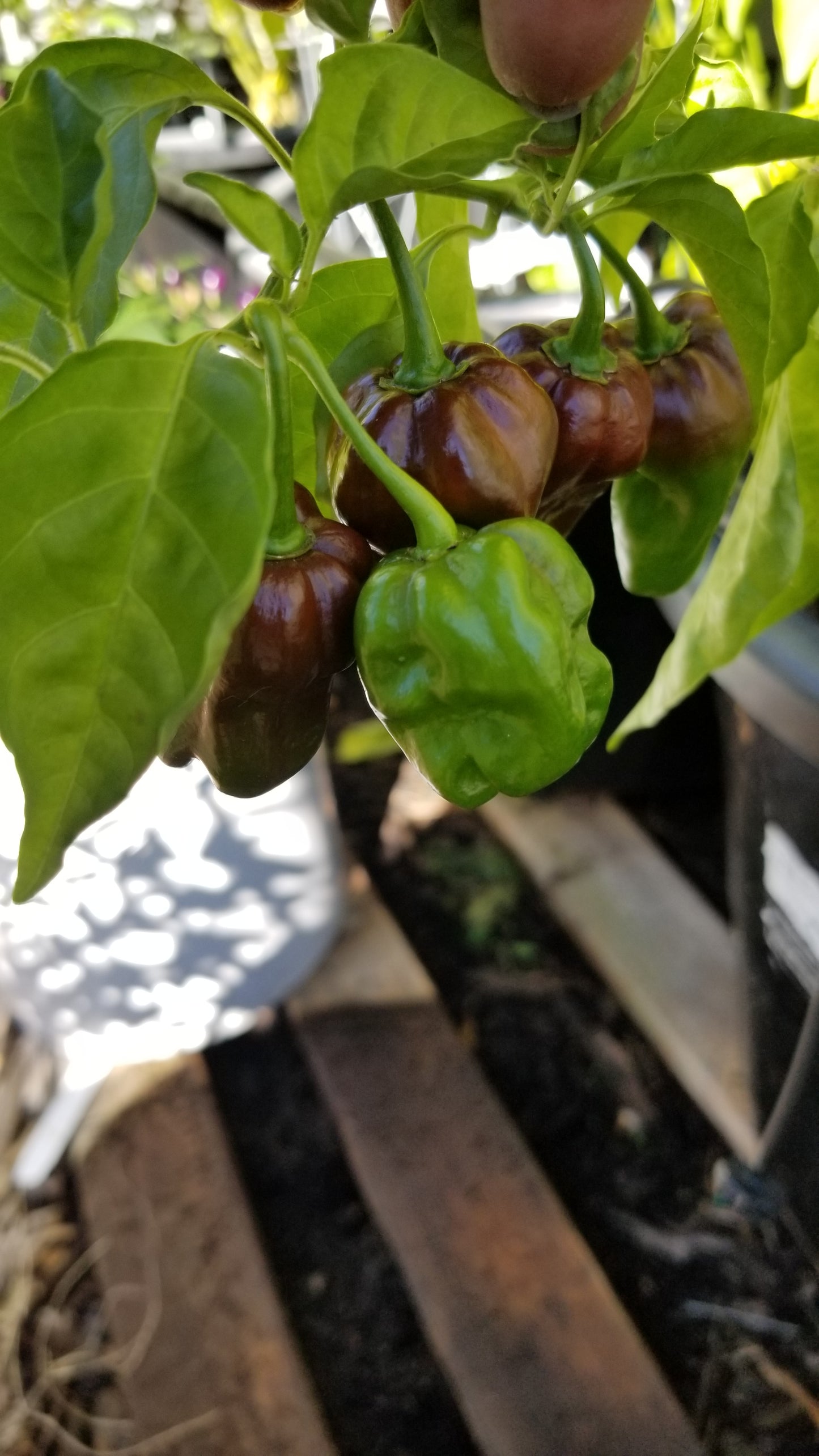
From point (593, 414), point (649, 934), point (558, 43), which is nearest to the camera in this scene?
Result: point (558, 43)

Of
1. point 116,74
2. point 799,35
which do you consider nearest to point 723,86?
point 799,35

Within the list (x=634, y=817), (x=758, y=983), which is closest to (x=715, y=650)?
(x=758, y=983)

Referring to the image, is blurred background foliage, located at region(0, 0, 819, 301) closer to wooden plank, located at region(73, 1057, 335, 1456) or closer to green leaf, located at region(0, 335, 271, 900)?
green leaf, located at region(0, 335, 271, 900)

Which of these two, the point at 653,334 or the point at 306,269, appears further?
the point at 653,334

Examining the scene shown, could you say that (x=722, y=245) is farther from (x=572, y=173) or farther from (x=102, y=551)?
(x=102, y=551)

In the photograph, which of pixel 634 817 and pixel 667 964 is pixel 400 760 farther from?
pixel 667 964

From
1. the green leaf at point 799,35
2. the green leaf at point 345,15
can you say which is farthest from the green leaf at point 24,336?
the green leaf at point 799,35

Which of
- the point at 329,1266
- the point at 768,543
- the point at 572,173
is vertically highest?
the point at 572,173

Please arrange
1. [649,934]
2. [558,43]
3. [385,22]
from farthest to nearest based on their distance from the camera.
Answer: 1. [385,22]
2. [649,934]
3. [558,43]
